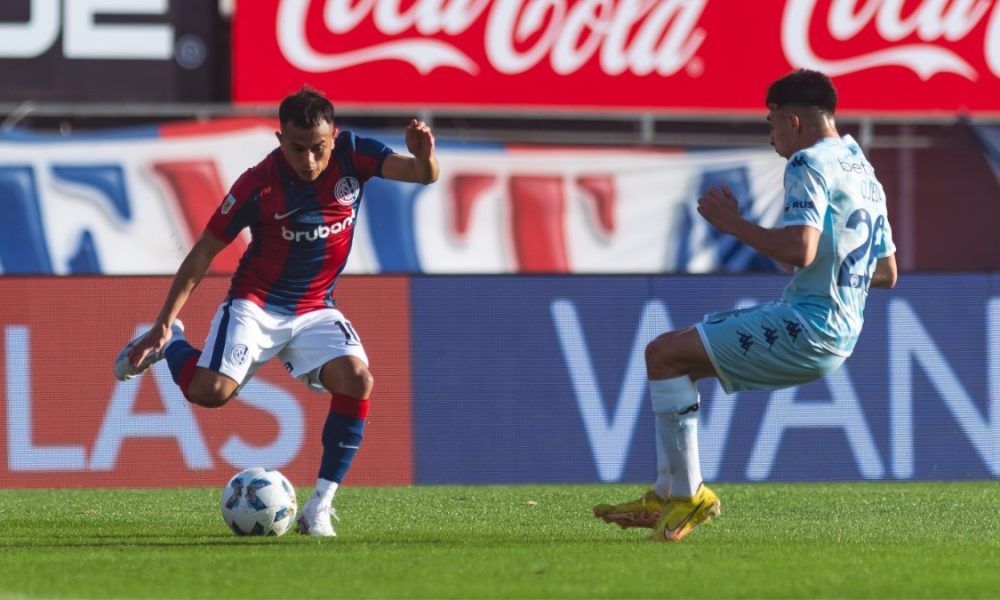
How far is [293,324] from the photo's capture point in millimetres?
7840

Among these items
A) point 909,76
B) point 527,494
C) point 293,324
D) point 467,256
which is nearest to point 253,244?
point 293,324

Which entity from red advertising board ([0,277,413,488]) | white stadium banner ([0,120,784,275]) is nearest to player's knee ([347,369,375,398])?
red advertising board ([0,277,413,488])

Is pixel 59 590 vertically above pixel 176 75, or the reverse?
pixel 59 590

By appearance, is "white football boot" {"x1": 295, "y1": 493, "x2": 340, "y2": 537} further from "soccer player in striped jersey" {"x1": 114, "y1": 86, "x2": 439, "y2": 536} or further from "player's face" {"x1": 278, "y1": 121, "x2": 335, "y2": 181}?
"player's face" {"x1": 278, "y1": 121, "x2": 335, "y2": 181}

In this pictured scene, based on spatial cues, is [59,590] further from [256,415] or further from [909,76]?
[909,76]

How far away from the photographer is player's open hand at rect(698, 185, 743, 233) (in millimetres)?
6645

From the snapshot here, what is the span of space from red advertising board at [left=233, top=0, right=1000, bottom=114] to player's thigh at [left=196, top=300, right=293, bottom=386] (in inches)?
319

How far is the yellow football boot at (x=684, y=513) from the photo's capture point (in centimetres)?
709

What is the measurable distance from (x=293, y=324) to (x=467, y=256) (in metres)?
7.95

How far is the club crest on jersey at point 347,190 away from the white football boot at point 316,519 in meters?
1.27

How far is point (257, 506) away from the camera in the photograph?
755 cm

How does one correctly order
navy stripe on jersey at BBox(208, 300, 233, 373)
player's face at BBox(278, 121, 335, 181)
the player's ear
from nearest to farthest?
the player's ear → player's face at BBox(278, 121, 335, 181) → navy stripe on jersey at BBox(208, 300, 233, 373)

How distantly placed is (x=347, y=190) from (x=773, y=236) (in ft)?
6.66

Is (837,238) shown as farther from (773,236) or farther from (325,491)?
(325,491)
